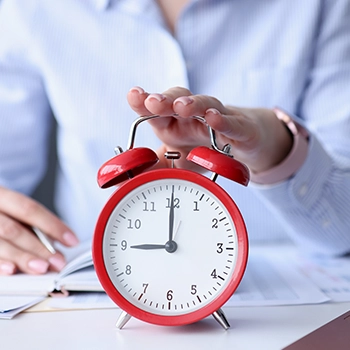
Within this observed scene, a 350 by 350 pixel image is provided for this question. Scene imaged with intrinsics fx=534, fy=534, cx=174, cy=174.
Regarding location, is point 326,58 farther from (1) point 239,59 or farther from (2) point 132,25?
(2) point 132,25

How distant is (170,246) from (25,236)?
456mm

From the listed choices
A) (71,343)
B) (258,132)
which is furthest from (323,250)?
(71,343)

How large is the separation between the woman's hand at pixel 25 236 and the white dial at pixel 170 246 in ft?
1.08

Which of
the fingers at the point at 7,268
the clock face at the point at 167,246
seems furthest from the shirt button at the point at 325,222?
the fingers at the point at 7,268

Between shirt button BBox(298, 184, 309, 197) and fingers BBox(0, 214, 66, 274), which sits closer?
fingers BBox(0, 214, 66, 274)

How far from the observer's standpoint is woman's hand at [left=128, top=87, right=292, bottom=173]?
2.29ft

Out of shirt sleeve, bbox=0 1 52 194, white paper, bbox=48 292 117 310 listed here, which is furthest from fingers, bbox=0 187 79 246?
shirt sleeve, bbox=0 1 52 194

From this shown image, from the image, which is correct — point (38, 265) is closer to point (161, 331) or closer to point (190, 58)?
point (161, 331)

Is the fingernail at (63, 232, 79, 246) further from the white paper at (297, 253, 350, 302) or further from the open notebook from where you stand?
the white paper at (297, 253, 350, 302)

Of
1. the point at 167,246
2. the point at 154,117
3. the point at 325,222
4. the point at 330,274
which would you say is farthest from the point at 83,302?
the point at 325,222

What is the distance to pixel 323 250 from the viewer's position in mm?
1155

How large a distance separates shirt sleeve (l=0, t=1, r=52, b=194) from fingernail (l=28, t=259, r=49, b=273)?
504 mm

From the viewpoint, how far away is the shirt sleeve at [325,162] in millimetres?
1094

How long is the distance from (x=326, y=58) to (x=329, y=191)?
40 centimetres
